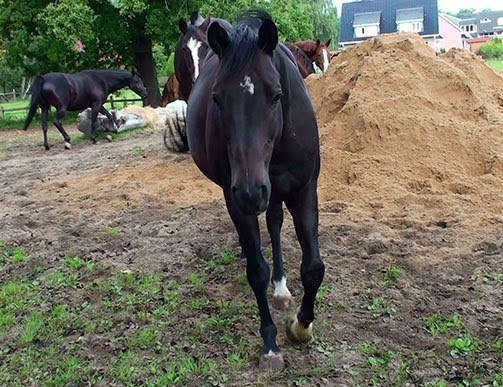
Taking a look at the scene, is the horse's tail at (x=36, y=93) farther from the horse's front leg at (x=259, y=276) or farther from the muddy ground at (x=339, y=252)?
the horse's front leg at (x=259, y=276)

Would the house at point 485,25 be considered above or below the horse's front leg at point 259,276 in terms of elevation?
below

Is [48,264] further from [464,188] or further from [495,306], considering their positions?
[464,188]

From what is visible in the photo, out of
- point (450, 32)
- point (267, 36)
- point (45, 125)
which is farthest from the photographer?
point (450, 32)

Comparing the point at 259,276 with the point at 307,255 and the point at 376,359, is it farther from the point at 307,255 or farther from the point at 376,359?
the point at 376,359

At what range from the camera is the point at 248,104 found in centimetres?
264

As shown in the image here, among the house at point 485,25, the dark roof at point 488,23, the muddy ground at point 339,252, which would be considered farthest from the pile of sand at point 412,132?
the dark roof at point 488,23

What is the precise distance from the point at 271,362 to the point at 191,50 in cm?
446

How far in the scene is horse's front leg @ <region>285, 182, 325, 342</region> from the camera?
3.33 meters

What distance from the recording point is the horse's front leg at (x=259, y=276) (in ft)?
10.5

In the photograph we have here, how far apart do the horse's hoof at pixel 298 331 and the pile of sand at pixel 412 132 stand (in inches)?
95.3

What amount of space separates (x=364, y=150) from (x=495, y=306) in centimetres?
327

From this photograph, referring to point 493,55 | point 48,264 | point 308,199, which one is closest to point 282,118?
point 308,199

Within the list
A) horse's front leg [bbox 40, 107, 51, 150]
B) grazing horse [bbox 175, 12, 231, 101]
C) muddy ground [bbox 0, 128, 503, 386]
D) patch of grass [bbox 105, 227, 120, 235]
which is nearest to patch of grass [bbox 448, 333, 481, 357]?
muddy ground [bbox 0, 128, 503, 386]

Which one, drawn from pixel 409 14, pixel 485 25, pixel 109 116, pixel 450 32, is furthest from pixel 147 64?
pixel 485 25
